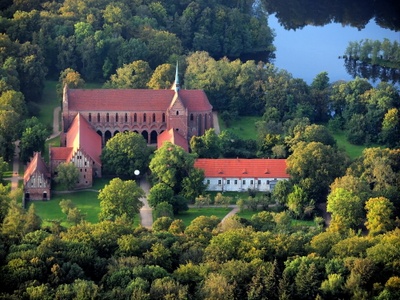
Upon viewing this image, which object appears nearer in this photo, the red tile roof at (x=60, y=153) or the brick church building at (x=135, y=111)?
the red tile roof at (x=60, y=153)

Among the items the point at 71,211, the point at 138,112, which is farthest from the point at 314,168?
the point at 71,211

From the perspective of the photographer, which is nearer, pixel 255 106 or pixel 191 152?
pixel 191 152

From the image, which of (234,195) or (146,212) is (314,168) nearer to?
(234,195)

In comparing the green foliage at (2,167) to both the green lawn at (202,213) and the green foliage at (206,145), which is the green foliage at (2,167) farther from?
the green foliage at (206,145)

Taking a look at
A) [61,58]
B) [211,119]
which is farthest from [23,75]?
[211,119]

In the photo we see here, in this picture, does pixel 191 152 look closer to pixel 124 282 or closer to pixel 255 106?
pixel 255 106

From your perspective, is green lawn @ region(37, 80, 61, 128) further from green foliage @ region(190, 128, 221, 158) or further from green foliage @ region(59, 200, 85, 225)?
green foliage @ region(59, 200, 85, 225)

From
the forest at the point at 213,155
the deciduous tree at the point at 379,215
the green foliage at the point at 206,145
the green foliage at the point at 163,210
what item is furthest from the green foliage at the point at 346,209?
the green foliage at the point at 206,145
